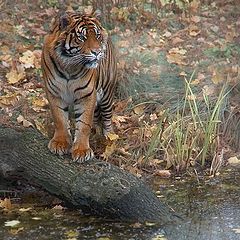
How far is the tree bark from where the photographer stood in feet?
17.7

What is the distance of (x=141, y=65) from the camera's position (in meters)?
8.50

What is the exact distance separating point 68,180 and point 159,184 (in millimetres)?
1158

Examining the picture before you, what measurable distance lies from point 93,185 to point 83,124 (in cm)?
64

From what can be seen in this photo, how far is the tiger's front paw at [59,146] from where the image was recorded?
5.78m

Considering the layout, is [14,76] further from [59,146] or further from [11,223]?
[11,223]

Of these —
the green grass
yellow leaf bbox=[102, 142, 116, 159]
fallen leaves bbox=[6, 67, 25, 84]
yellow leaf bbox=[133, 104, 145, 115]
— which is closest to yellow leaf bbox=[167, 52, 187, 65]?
yellow leaf bbox=[133, 104, 145, 115]

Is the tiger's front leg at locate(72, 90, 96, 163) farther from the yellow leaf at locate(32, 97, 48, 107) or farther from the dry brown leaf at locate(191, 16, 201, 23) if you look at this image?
the dry brown leaf at locate(191, 16, 201, 23)

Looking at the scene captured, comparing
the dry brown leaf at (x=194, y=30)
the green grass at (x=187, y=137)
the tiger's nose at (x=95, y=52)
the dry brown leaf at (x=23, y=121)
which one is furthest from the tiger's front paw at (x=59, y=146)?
the dry brown leaf at (x=194, y=30)

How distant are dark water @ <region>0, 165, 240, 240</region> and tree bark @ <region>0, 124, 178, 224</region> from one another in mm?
103

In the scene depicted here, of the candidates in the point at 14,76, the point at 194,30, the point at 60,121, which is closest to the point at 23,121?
the point at 14,76

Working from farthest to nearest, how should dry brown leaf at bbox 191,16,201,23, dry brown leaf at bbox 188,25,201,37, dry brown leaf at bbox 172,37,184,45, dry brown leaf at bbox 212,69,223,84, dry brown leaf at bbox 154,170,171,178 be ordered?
dry brown leaf at bbox 191,16,201,23
dry brown leaf at bbox 188,25,201,37
dry brown leaf at bbox 172,37,184,45
dry brown leaf at bbox 212,69,223,84
dry brown leaf at bbox 154,170,171,178

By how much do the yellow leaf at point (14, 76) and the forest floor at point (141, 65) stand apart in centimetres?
1

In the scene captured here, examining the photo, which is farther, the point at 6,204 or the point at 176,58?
the point at 176,58

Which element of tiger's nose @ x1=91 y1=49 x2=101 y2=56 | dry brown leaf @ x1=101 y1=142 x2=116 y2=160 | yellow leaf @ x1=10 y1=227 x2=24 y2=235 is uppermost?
tiger's nose @ x1=91 y1=49 x2=101 y2=56
